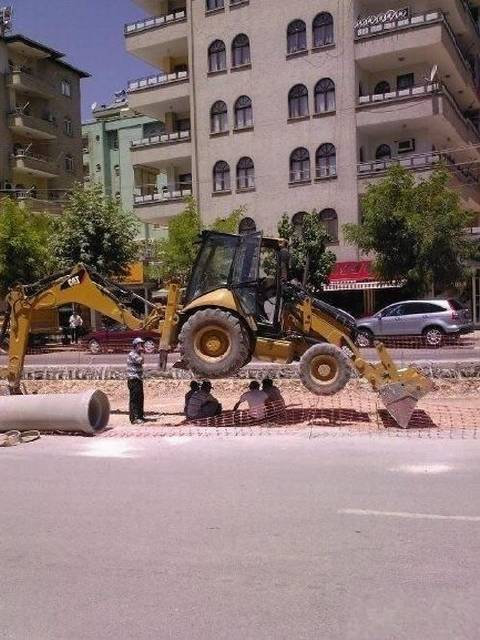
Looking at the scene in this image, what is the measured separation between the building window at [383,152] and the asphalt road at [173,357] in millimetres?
13914

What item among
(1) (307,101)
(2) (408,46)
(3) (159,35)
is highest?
(3) (159,35)

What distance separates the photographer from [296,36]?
38.5 meters

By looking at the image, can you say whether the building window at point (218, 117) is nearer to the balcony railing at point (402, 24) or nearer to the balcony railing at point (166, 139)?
the balcony railing at point (166, 139)

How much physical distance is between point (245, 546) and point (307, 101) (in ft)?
114

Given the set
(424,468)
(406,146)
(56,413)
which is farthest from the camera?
(406,146)

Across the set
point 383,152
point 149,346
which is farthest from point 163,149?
point 149,346

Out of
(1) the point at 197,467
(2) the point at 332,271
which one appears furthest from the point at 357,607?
(2) the point at 332,271

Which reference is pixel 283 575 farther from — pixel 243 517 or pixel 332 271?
pixel 332 271

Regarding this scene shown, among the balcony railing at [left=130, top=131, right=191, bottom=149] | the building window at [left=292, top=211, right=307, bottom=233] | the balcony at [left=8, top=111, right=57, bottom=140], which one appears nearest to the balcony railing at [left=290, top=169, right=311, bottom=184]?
the building window at [left=292, top=211, right=307, bottom=233]

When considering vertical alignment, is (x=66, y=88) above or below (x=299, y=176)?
above

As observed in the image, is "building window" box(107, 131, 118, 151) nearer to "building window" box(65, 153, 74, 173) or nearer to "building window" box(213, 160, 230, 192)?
"building window" box(65, 153, 74, 173)

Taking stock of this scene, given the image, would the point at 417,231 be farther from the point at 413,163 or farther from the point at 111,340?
the point at 111,340

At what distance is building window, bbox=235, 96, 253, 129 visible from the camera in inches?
1577

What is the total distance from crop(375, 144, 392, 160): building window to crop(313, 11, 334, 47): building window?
5829 millimetres
